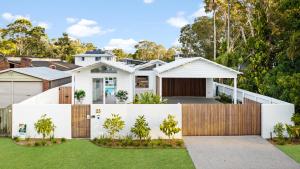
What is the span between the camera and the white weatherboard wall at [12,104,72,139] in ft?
48.3

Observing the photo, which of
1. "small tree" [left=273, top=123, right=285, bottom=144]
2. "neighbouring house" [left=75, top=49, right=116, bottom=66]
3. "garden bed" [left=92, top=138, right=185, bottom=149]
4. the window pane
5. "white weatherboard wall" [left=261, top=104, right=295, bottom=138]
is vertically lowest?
"garden bed" [left=92, top=138, right=185, bottom=149]

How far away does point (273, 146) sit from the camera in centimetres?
1381

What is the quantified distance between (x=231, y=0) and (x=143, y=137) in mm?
34234

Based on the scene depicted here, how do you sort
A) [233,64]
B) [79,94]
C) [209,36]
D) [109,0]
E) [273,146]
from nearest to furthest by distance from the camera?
[273,146] < [79,94] < [233,64] < [109,0] < [209,36]

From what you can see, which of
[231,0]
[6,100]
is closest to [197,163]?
[6,100]

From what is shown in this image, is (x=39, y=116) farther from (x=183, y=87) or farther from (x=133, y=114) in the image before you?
(x=183, y=87)

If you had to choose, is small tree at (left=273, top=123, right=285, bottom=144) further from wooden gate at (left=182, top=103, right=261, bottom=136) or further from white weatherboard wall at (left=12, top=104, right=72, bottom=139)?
white weatherboard wall at (left=12, top=104, right=72, bottom=139)

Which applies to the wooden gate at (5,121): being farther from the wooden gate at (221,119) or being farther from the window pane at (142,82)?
the window pane at (142,82)

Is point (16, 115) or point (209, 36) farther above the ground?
point (209, 36)

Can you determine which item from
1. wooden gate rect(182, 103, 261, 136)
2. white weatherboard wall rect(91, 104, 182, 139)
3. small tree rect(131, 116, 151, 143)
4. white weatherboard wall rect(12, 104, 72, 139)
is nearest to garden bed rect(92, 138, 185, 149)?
small tree rect(131, 116, 151, 143)

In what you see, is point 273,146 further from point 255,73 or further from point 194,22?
point 194,22

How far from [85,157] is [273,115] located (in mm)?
8184

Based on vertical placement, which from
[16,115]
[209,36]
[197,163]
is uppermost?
[209,36]

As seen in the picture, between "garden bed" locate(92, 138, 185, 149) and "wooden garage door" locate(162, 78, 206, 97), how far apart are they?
18.5 metres
